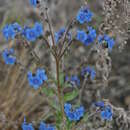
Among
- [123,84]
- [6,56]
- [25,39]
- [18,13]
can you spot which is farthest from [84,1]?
[18,13]

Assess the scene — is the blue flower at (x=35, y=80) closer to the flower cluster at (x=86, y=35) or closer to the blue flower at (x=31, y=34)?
the blue flower at (x=31, y=34)

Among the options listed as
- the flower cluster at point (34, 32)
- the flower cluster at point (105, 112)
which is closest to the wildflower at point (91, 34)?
the flower cluster at point (34, 32)

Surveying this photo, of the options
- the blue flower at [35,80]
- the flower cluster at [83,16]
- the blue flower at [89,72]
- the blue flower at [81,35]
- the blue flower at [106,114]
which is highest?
the flower cluster at [83,16]

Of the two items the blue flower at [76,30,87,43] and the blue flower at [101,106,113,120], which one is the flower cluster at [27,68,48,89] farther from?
the blue flower at [101,106,113,120]

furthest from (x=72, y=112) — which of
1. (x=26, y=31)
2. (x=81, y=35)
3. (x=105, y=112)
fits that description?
(x=26, y=31)

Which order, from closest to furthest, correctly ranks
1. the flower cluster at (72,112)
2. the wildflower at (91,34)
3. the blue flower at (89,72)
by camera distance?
the flower cluster at (72,112), the wildflower at (91,34), the blue flower at (89,72)

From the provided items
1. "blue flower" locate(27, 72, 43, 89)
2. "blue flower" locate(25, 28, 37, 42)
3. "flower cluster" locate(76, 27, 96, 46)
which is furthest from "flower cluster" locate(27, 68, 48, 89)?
"flower cluster" locate(76, 27, 96, 46)

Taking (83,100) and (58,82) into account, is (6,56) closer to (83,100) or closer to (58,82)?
(58,82)

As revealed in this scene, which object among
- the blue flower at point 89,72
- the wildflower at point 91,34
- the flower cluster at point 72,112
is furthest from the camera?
the blue flower at point 89,72

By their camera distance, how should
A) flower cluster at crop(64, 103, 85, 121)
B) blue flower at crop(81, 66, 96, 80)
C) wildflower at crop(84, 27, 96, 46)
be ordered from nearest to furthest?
1. flower cluster at crop(64, 103, 85, 121)
2. wildflower at crop(84, 27, 96, 46)
3. blue flower at crop(81, 66, 96, 80)

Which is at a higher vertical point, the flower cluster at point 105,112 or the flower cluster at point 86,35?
the flower cluster at point 86,35

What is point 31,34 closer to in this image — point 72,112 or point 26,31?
point 26,31
